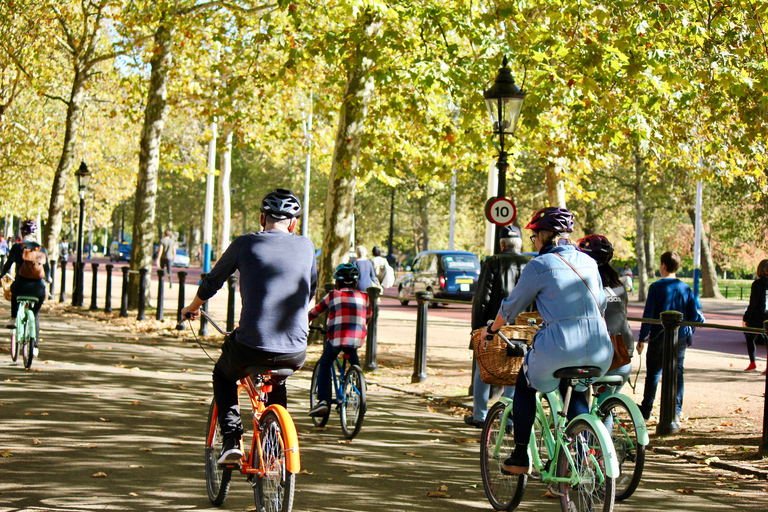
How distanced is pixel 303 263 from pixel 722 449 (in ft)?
15.0

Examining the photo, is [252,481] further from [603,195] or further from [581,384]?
[603,195]

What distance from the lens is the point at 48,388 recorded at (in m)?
9.41

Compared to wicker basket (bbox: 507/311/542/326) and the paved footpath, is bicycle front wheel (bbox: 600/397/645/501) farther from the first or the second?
wicker basket (bbox: 507/311/542/326)

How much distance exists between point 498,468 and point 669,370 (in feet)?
10.6

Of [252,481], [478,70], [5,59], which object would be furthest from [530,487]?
[5,59]

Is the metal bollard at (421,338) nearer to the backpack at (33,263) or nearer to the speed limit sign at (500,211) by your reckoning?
the speed limit sign at (500,211)

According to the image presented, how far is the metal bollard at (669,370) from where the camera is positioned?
8.00 metres

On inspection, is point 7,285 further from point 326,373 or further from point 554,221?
point 554,221

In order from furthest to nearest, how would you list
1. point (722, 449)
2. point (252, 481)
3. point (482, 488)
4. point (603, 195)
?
1. point (603, 195)
2. point (722, 449)
3. point (482, 488)
4. point (252, 481)

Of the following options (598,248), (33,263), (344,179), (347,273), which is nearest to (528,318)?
(598,248)

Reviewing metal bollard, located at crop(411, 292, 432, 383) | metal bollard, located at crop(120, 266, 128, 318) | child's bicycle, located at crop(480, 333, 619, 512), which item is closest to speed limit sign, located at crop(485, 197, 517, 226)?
metal bollard, located at crop(411, 292, 432, 383)

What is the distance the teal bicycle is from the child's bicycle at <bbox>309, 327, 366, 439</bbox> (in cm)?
451

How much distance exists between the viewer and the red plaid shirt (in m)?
7.72

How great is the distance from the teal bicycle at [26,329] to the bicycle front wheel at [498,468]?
23.4 ft
